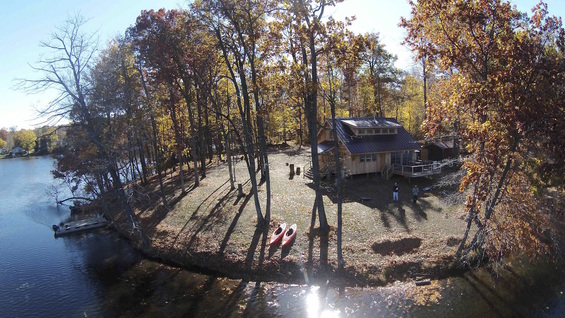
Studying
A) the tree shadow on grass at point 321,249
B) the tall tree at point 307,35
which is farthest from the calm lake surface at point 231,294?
the tall tree at point 307,35

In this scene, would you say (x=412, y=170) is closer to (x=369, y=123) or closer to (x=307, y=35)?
(x=369, y=123)

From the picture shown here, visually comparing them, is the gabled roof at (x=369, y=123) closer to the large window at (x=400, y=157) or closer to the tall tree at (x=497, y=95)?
the large window at (x=400, y=157)

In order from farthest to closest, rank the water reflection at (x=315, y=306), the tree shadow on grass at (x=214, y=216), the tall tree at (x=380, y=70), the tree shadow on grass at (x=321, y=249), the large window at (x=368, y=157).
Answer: the tall tree at (x=380, y=70) → the large window at (x=368, y=157) → the tree shadow on grass at (x=214, y=216) → the tree shadow on grass at (x=321, y=249) → the water reflection at (x=315, y=306)

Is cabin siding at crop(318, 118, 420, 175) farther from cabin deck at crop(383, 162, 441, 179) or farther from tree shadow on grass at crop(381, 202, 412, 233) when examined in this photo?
tree shadow on grass at crop(381, 202, 412, 233)

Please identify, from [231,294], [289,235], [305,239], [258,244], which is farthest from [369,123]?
[231,294]

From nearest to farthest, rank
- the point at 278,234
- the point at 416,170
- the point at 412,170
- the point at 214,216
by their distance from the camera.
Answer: the point at 278,234
the point at 214,216
the point at 412,170
the point at 416,170

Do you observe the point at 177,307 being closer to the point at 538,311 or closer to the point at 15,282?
the point at 15,282
